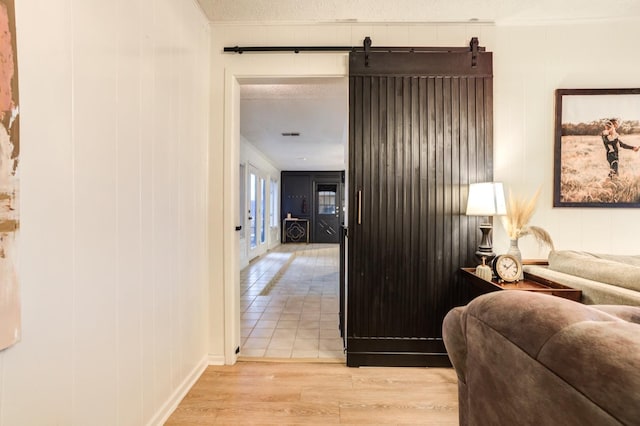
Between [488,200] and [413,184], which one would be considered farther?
[413,184]

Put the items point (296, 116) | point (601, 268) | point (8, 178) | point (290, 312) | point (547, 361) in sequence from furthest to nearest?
1. point (296, 116)
2. point (290, 312)
3. point (601, 268)
4. point (8, 178)
5. point (547, 361)

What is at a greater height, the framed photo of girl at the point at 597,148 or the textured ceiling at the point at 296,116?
the textured ceiling at the point at 296,116

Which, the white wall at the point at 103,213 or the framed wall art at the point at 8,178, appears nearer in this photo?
the framed wall art at the point at 8,178

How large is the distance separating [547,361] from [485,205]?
1493 millimetres

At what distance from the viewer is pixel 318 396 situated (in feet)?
6.00

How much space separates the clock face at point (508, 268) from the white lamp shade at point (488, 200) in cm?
31

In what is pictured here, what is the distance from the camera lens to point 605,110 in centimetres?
220

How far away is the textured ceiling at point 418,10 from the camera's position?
201 centimetres

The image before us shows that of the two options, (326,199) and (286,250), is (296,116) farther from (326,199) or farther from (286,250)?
(326,199)

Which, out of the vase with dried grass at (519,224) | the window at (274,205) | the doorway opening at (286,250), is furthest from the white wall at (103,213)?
the window at (274,205)

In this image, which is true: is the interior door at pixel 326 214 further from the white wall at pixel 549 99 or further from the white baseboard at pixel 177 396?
the white baseboard at pixel 177 396

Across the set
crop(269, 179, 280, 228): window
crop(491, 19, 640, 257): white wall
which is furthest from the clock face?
crop(269, 179, 280, 228): window

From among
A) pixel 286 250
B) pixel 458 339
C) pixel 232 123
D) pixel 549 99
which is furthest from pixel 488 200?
pixel 286 250

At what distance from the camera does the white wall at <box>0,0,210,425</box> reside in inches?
34.7
